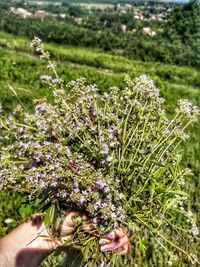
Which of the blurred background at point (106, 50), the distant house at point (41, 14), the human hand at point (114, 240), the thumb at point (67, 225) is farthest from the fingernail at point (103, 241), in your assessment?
the distant house at point (41, 14)

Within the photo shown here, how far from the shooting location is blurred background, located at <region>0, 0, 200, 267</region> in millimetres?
8602

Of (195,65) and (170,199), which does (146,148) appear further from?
(195,65)

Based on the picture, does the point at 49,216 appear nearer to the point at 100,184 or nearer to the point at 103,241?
the point at 103,241

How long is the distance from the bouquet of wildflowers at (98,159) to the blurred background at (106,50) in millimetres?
228

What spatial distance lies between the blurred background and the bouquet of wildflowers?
0.23m

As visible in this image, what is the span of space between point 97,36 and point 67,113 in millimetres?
56990

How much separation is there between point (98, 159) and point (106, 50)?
5391 cm

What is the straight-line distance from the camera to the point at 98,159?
245 centimetres

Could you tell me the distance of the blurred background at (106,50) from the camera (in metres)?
8.60

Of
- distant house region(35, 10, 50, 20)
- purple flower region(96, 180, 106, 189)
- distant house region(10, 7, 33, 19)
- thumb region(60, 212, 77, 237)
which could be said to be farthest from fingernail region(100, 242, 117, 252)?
distant house region(35, 10, 50, 20)

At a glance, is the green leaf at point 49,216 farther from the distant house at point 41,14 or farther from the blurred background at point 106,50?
the distant house at point 41,14

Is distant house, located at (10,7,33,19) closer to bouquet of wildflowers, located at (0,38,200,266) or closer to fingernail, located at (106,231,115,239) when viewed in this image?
bouquet of wildflowers, located at (0,38,200,266)

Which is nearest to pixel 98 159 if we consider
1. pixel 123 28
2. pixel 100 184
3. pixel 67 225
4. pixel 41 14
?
pixel 100 184

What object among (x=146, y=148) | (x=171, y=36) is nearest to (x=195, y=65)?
(x=171, y=36)
